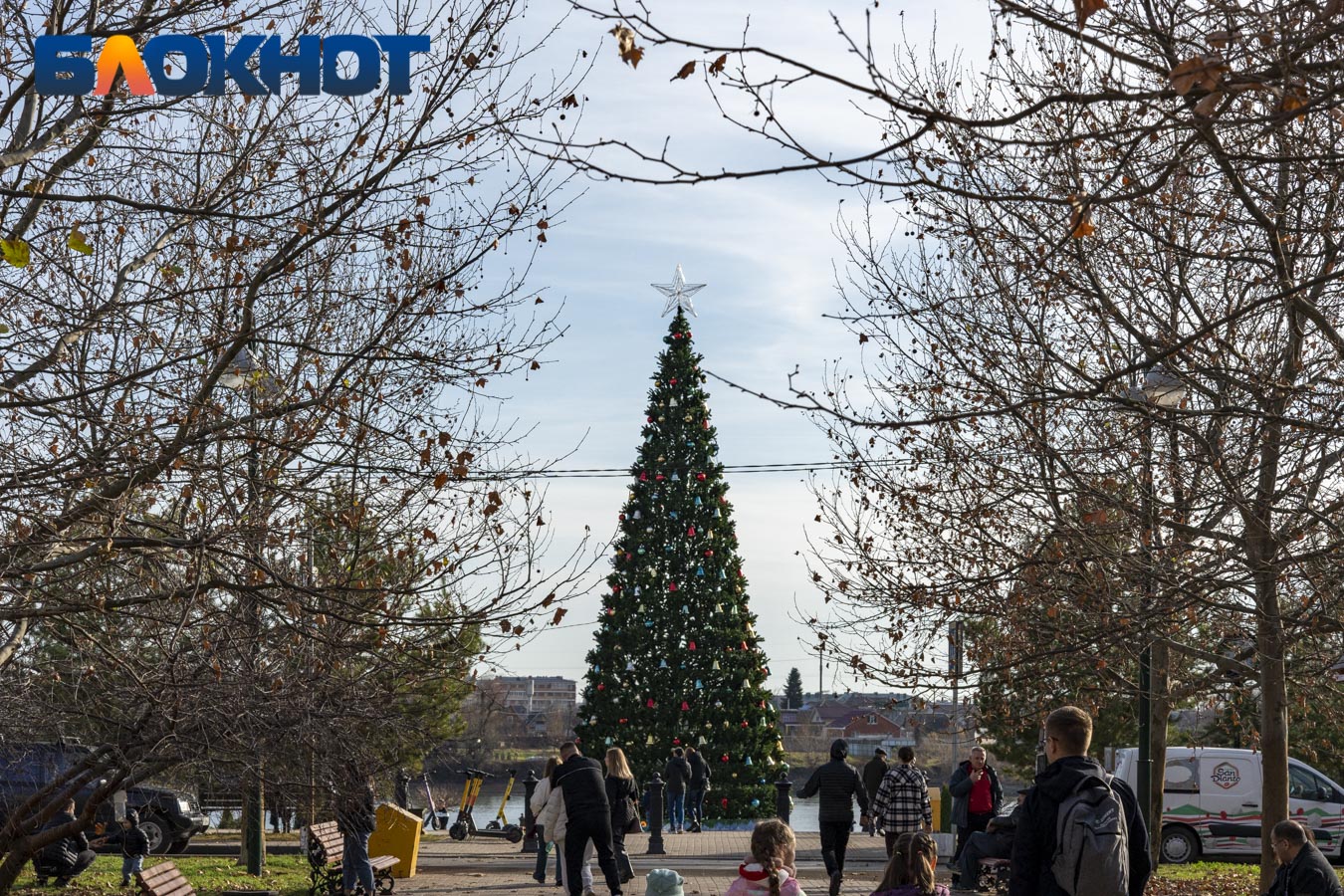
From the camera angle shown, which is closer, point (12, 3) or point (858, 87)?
point (858, 87)

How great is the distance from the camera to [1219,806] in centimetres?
2372

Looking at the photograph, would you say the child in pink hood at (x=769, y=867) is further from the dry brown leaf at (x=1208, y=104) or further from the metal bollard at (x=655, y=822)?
the metal bollard at (x=655, y=822)

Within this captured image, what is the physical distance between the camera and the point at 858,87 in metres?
5.35

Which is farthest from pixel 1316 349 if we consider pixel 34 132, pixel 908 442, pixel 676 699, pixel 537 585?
pixel 676 699

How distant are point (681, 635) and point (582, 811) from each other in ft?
57.5

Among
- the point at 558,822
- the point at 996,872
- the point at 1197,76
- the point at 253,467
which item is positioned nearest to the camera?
the point at 1197,76

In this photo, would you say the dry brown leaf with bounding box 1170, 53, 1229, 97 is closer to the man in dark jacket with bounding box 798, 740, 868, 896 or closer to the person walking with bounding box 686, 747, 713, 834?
the man in dark jacket with bounding box 798, 740, 868, 896

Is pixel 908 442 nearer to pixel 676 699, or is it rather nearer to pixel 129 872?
pixel 129 872

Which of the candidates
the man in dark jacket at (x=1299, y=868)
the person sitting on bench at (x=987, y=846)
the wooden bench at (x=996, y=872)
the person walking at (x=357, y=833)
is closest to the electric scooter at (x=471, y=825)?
the person walking at (x=357, y=833)

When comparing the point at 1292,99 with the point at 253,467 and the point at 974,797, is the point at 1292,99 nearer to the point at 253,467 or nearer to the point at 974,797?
the point at 253,467

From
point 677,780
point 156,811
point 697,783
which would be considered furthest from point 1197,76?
point 697,783

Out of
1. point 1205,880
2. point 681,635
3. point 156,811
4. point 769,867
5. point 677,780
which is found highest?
point 681,635

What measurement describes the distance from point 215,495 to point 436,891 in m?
8.21

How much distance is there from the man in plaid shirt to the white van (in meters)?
10.1
